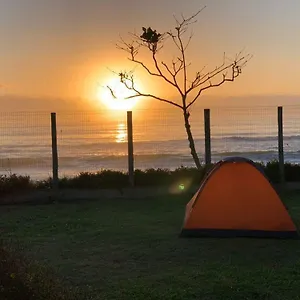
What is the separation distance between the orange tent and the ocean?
474 centimetres

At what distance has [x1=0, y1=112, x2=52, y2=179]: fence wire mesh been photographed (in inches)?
525

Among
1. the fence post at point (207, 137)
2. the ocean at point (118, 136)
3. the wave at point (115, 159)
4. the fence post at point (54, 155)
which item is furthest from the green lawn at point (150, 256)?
the wave at point (115, 159)

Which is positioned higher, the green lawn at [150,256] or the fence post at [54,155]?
the fence post at [54,155]

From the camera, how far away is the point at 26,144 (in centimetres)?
1595

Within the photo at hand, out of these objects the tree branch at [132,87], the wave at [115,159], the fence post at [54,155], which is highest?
the tree branch at [132,87]

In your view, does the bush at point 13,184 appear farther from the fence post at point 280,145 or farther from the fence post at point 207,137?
the fence post at point 280,145

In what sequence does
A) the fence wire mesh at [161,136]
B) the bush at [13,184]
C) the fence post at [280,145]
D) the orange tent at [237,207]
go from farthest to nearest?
the fence wire mesh at [161,136], the fence post at [280,145], the bush at [13,184], the orange tent at [237,207]

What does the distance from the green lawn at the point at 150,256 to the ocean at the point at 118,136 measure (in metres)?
3.51

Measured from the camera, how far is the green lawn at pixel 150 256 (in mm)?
5422

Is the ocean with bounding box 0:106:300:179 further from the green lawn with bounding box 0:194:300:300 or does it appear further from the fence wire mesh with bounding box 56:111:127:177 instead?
the green lawn with bounding box 0:194:300:300

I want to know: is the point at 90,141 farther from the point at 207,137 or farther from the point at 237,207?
the point at 237,207

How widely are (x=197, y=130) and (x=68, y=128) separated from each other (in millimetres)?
3130

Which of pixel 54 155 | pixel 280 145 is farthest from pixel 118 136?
pixel 280 145

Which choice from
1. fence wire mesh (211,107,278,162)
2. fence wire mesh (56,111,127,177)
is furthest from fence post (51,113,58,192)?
fence wire mesh (211,107,278,162)
